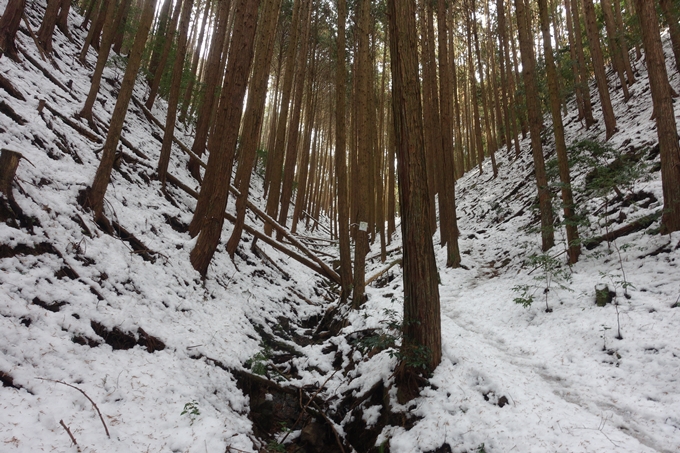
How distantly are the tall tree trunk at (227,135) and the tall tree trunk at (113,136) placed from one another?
1408mm

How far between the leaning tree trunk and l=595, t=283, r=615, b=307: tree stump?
1035 centimetres

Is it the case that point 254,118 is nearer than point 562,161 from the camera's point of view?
No

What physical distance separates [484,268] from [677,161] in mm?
4667

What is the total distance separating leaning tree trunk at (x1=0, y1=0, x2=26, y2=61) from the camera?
5883mm

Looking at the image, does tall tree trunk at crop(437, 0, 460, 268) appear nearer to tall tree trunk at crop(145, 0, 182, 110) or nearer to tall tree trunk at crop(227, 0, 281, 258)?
tall tree trunk at crop(227, 0, 281, 258)

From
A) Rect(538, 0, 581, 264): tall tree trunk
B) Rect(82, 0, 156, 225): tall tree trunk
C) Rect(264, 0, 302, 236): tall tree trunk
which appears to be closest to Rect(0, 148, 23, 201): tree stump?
Rect(82, 0, 156, 225): tall tree trunk

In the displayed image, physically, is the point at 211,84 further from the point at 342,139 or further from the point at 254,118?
the point at 342,139

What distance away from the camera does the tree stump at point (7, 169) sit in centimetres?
385

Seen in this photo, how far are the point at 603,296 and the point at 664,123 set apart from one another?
314 cm

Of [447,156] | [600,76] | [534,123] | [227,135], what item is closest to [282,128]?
[227,135]

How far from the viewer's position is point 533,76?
824cm

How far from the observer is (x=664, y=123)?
5.59 metres

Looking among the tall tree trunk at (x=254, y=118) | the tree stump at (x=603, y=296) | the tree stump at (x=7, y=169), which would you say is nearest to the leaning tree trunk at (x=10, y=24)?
the tree stump at (x=7, y=169)

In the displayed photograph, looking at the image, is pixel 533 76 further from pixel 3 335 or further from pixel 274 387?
pixel 3 335
